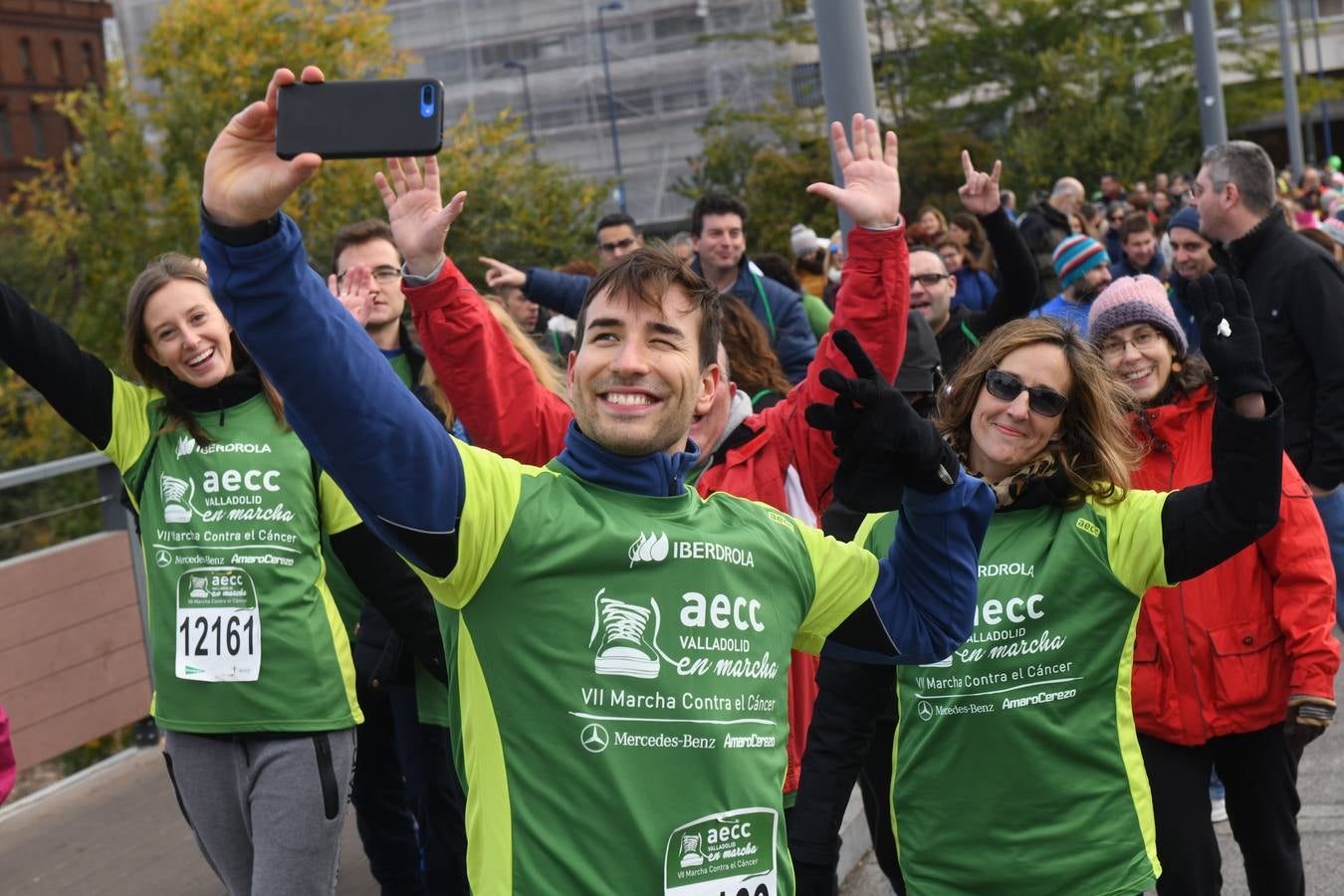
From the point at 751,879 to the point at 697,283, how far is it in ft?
3.12

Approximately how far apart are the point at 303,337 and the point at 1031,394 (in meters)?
1.98

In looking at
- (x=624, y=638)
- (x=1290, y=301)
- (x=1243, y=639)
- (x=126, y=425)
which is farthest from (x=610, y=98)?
(x=624, y=638)

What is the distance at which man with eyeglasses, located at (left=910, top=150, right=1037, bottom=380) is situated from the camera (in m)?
5.67

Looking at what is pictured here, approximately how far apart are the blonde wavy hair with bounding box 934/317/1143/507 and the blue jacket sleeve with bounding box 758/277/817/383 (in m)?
3.38

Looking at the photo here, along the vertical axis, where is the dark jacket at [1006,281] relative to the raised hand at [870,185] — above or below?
below

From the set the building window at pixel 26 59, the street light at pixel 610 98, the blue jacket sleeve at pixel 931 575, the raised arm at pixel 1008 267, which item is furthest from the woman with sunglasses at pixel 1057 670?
the building window at pixel 26 59

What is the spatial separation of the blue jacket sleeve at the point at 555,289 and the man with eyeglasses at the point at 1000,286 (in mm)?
1337

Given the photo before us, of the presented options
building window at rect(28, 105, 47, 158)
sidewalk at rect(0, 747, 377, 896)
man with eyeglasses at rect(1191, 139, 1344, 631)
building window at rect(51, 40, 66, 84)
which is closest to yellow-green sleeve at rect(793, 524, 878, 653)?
sidewalk at rect(0, 747, 377, 896)

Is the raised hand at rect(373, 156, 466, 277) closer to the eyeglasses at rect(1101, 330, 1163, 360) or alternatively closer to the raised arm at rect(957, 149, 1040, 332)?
the eyeglasses at rect(1101, 330, 1163, 360)

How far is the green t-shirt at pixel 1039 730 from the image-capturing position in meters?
3.47

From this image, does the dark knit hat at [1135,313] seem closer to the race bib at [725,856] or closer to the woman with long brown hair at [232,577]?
the woman with long brown hair at [232,577]

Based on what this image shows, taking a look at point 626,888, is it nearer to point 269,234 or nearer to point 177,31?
point 269,234

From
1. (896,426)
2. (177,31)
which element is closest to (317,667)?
(896,426)

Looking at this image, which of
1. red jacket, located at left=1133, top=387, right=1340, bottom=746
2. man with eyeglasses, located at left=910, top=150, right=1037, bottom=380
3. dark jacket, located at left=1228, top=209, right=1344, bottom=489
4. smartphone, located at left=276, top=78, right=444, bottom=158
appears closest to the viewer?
smartphone, located at left=276, top=78, right=444, bottom=158
